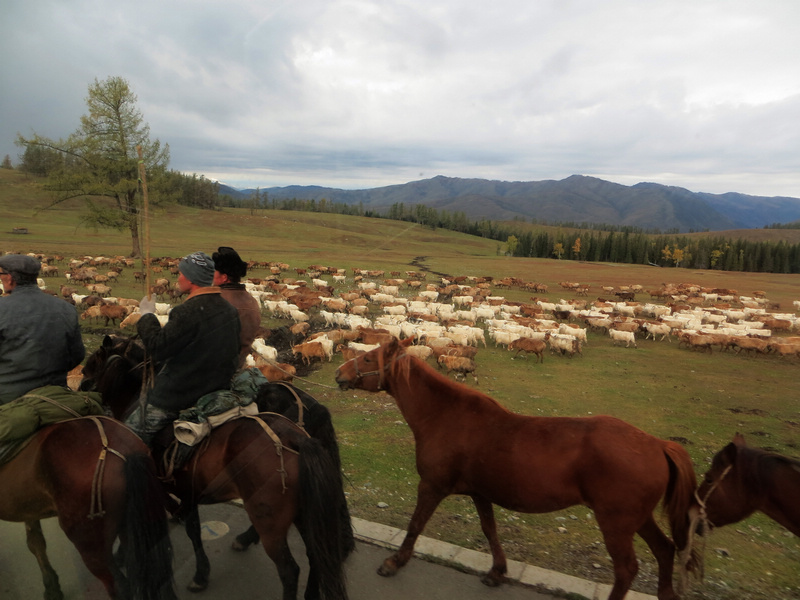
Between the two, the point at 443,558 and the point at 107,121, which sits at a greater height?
the point at 107,121

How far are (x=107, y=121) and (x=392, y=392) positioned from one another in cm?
3274

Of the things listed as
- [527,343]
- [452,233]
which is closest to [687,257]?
[452,233]

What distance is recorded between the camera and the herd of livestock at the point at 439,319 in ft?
49.3

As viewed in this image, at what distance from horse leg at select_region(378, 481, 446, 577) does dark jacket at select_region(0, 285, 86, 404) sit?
344cm

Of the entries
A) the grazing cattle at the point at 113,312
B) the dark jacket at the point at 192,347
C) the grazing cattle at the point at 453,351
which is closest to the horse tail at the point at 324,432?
the dark jacket at the point at 192,347

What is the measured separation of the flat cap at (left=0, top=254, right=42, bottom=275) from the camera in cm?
363

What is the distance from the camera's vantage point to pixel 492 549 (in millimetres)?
4074

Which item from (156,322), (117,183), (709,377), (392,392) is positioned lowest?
(709,377)

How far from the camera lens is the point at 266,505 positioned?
3311mm

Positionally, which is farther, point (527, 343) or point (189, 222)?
point (189, 222)

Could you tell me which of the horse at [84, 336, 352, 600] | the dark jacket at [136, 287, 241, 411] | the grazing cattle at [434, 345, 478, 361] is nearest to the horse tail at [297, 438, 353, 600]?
the horse at [84, 336, 352, 600]

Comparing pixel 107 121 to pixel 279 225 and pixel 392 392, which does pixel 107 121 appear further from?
pixel 279 225

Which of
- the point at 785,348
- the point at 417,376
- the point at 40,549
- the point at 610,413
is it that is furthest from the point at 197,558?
the point at 785,348

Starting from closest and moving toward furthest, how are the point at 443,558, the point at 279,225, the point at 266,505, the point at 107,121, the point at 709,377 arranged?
the point at 266,505 < the point at 443,558 < the point at 709,377 < the point at 107,121 < the point at 279,225
